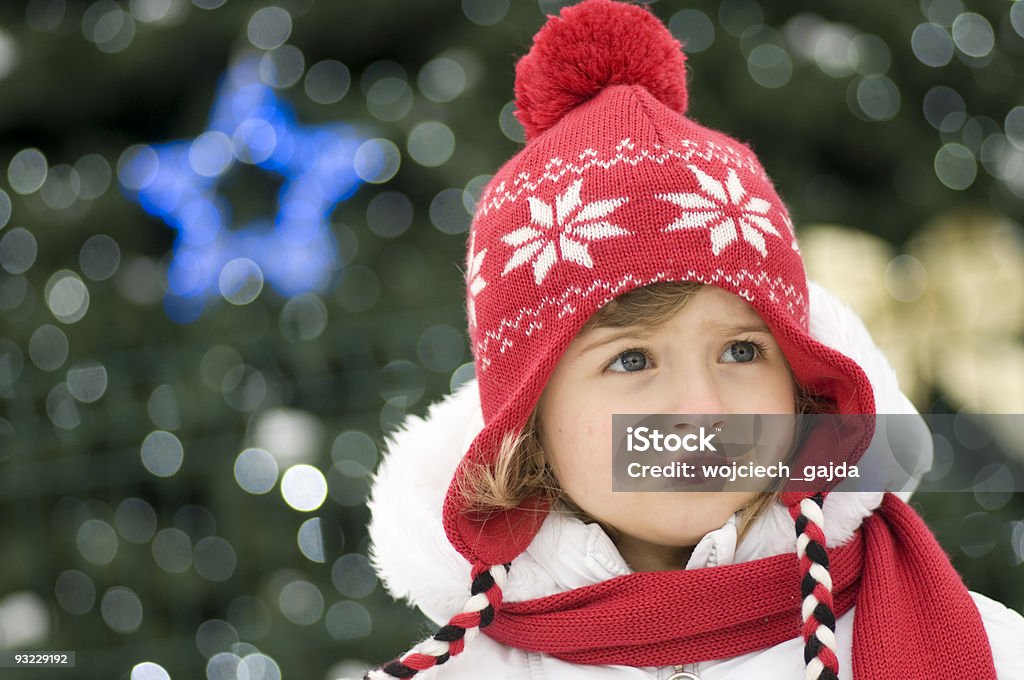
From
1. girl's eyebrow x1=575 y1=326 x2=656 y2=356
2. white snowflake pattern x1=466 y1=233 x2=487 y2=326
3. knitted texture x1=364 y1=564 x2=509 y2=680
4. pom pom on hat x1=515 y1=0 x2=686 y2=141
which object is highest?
pom pom on hat x1=515 y1=0 x2=686 y2=141

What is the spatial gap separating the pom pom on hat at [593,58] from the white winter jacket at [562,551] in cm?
38

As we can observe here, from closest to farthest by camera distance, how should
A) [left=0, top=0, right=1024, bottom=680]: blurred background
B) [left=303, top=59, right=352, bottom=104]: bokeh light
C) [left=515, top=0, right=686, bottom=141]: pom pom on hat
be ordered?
[left=515, top=0, right=686, bottom=141]: pom pom on hat, [left=0, top=0, right=1024, bottom=680]: blurred background, [left=303, top=59, right=352, bottom=104]: bokeh light

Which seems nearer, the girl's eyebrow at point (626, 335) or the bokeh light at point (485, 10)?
the girl's eyebrow at point (626, 335)

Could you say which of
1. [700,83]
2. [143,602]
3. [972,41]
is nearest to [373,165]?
[700,83]

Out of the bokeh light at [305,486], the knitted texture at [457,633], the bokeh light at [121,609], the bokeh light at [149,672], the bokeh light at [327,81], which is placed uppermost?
the bokeh light at [327,81]

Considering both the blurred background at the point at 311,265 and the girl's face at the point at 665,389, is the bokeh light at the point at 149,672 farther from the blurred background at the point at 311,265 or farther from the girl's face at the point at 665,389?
the girl's face at the point at 665,389

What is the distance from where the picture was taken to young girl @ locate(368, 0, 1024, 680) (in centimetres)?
129

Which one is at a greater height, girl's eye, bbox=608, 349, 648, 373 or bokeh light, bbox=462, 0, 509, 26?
bokeh light, bbox=462, 0, 509, 26

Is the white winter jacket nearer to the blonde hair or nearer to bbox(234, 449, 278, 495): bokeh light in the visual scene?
the blonde hair

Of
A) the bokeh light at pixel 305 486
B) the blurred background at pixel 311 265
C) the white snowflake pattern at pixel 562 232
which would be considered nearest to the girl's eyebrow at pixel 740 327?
the white snowflake pattern at pixel 562 232

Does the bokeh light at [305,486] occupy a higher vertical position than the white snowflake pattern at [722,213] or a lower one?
lower

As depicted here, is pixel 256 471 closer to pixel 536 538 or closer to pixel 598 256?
pixel 536 538

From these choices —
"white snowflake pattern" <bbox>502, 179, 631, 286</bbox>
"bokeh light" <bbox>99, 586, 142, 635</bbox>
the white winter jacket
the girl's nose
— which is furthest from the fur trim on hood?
"bokeh light" <bbox>99, 586, 142, 635</bbox>

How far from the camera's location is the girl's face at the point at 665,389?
1301 mm
